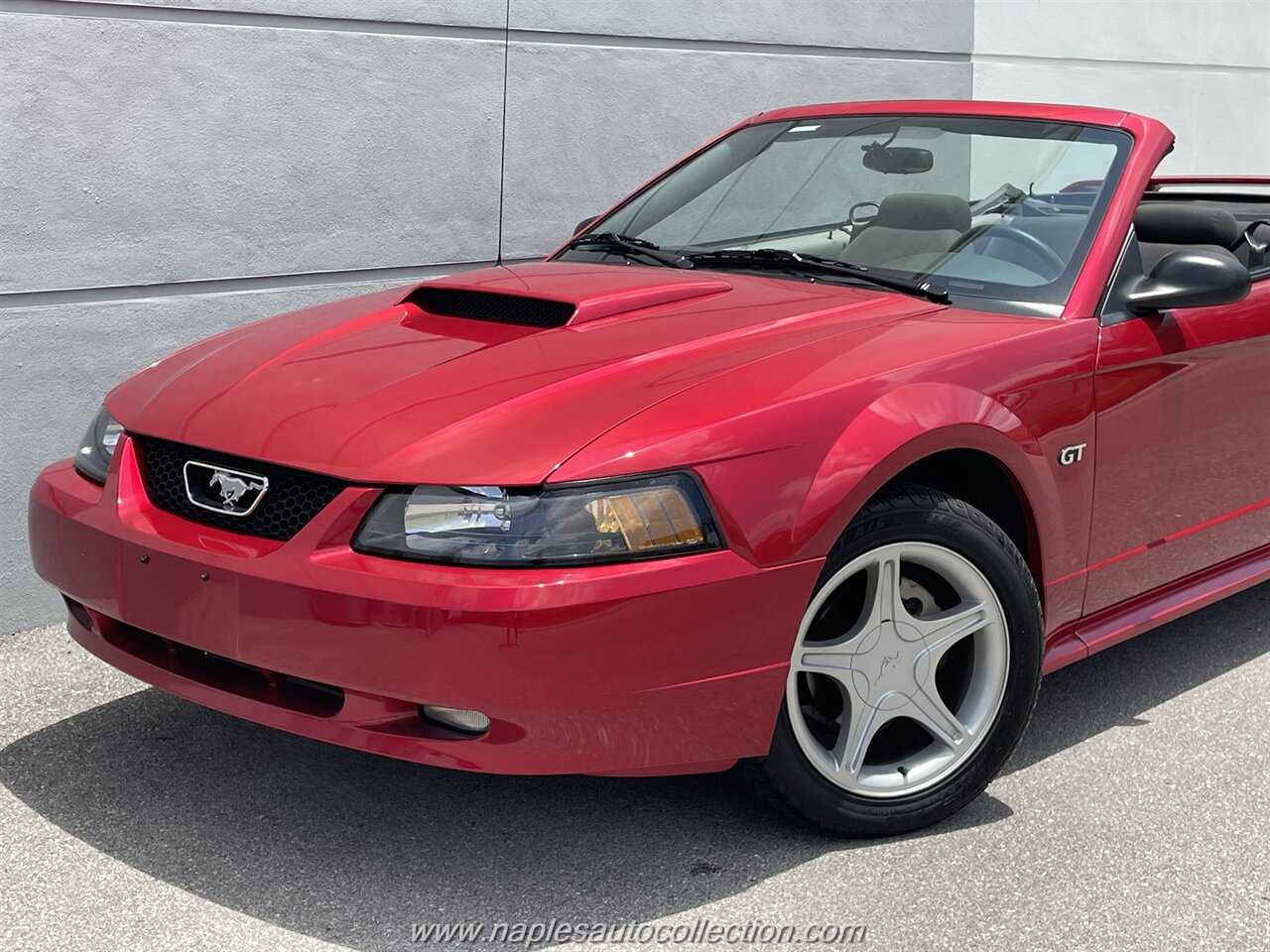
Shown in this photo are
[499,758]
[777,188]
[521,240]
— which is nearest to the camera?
[499,758]

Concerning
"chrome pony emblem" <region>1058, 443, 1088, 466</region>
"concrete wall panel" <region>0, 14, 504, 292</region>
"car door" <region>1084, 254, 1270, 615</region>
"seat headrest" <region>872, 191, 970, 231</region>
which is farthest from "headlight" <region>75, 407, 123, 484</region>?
"car door" <region>1084, 254, 1270, 615</region>

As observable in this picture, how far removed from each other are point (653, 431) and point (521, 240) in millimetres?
3241

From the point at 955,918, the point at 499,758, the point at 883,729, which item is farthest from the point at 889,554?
the point at 499,758

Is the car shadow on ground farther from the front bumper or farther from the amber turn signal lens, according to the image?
the amber turn signal lens

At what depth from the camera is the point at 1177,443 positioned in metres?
3.69

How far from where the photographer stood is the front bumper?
2641mm

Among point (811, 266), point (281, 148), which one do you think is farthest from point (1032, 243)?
point (281, 148)

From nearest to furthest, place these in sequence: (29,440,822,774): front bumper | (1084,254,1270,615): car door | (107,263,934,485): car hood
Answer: (29,440,822,774): front bumper, (107,263,934,485): car hood, (1084,254,1270,615): car door

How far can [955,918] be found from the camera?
9.49 feet

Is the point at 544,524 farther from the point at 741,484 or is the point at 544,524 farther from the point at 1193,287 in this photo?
the point at 1193,287

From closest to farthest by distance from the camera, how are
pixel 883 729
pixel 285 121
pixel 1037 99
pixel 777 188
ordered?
1. pixel 883 729
2. pixel 777 188
3. pixel 285 121
4. pixel 1037 99

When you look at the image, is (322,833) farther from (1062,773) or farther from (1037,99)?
(1037,99)

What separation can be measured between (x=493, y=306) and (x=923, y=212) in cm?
114

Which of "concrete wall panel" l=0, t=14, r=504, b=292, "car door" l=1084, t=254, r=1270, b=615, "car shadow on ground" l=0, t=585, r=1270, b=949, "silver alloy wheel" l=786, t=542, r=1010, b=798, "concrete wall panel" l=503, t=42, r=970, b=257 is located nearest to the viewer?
"car shadow on ground" l=0, t=585, r=1270, b=949
